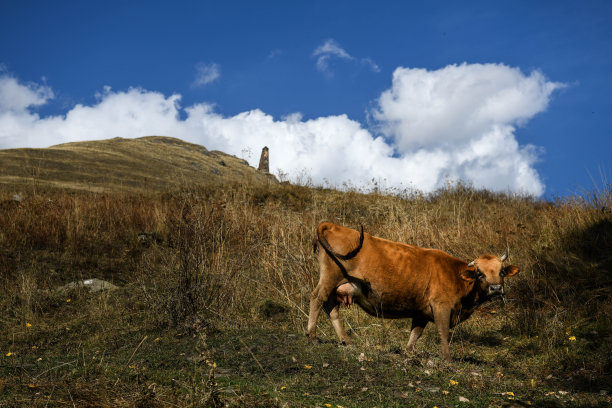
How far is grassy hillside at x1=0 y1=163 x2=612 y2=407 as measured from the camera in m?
4.13

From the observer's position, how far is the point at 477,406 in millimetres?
4047

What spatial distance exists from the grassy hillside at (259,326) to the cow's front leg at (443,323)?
0.70ft

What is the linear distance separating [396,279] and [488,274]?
1120mm

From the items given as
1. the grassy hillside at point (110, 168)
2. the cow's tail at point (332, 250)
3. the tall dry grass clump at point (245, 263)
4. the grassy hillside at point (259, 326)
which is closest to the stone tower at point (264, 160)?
the grassy hillside at point (110, 168)

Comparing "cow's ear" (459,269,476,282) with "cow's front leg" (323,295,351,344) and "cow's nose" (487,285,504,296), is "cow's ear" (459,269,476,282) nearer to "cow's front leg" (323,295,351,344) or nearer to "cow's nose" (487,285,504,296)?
"cow's nose" (487,285,504,296)

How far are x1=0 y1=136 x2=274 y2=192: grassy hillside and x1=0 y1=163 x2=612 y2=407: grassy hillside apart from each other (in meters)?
9.55

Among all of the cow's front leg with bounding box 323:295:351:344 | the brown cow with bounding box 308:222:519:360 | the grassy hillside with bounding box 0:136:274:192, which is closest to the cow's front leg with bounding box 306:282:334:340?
the brown cow with bounding box 308:222:519:360

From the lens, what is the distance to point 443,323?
565 centimetres

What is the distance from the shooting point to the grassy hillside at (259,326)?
413 centimetres

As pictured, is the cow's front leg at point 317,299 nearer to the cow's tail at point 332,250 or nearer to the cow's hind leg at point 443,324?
the cow's tail at point 332,250

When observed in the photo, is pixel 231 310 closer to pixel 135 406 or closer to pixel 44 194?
pixel 135 406

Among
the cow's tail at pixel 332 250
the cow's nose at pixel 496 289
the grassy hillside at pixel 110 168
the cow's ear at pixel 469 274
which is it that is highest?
the grassy hillside at pixel 110 168

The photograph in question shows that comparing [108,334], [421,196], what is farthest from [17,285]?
[421,196]

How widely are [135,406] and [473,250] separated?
29.2 ft
